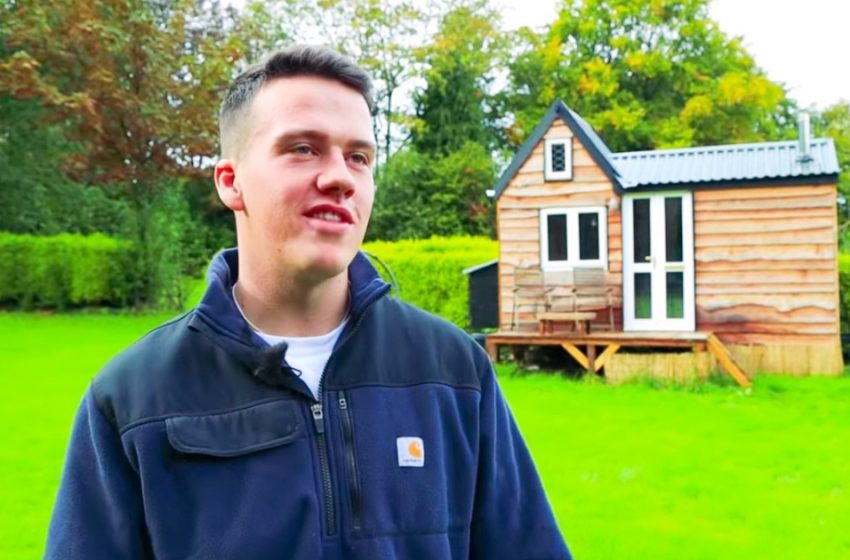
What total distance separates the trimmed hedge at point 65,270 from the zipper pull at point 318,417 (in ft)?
68.8

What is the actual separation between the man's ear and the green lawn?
3.97 m

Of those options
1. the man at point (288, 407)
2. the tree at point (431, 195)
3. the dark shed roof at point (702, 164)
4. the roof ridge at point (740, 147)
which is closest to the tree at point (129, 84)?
the tree at point (431, 195)

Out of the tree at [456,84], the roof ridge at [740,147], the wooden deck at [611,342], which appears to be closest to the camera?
the wooden deck at [611,342]

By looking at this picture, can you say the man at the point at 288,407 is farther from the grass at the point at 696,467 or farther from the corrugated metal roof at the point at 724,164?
the corrugated metal roof at the point at 724,164

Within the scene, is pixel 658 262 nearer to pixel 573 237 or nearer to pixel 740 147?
pixel 573 237

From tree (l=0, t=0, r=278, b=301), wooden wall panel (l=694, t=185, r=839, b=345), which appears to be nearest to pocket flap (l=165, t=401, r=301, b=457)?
wooden wall panel (l=694, t=185, r=839, b=345)

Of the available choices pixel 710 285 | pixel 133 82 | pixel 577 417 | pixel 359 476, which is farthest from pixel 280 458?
pixel 133 82

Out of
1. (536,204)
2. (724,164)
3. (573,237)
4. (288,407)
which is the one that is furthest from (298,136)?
(724,164)

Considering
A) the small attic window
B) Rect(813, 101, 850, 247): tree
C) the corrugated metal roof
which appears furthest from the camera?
Rect(813, 101, 850, 247): tree

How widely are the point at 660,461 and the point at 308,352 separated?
20.6 ft

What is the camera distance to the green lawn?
17.8ft

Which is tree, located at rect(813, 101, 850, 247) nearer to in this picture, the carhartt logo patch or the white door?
the white door

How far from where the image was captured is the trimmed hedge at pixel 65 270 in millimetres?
21250

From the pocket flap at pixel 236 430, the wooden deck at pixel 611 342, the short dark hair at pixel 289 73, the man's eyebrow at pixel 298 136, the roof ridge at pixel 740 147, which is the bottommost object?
the wooden deck at pixel 611 342
